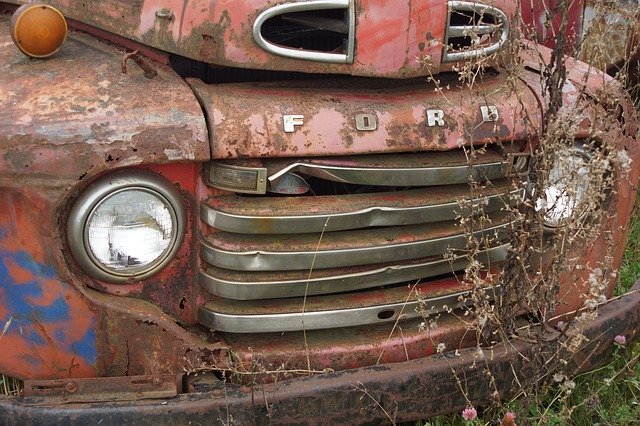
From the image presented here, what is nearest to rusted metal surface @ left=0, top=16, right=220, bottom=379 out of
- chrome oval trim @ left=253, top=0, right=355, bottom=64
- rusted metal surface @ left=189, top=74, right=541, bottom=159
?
rusted metal surface @ left=189, top=74, right=541, bottom=159

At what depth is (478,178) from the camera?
2.92 metres

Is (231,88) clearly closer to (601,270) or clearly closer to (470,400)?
(470,400)

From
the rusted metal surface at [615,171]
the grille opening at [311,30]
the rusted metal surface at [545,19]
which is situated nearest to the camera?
the grille opening at [311,30]

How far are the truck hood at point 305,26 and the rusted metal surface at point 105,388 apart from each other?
98cm

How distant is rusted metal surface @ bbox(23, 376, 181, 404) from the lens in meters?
2.59

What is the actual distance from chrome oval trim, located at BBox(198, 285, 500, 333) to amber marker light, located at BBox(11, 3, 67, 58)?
0.93m

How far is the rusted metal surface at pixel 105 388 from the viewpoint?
259 cm

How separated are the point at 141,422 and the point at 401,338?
87 centimetres

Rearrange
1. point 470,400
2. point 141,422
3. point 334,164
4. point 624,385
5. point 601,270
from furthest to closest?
point 624,385
point 601,270
point 470,400
point 334,164
point 141,422

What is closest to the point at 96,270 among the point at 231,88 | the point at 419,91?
the point at 231,88

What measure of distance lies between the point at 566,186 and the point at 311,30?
3.17 ft

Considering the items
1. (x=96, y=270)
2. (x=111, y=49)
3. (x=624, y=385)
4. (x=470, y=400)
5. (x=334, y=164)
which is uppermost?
(x=111, y=49)

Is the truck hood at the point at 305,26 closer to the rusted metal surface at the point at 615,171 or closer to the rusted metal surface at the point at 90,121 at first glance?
the rusted metal surface at the point at 90,121

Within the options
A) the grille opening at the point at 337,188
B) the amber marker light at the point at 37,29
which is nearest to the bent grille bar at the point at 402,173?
the grille opening at the point at 337,188
